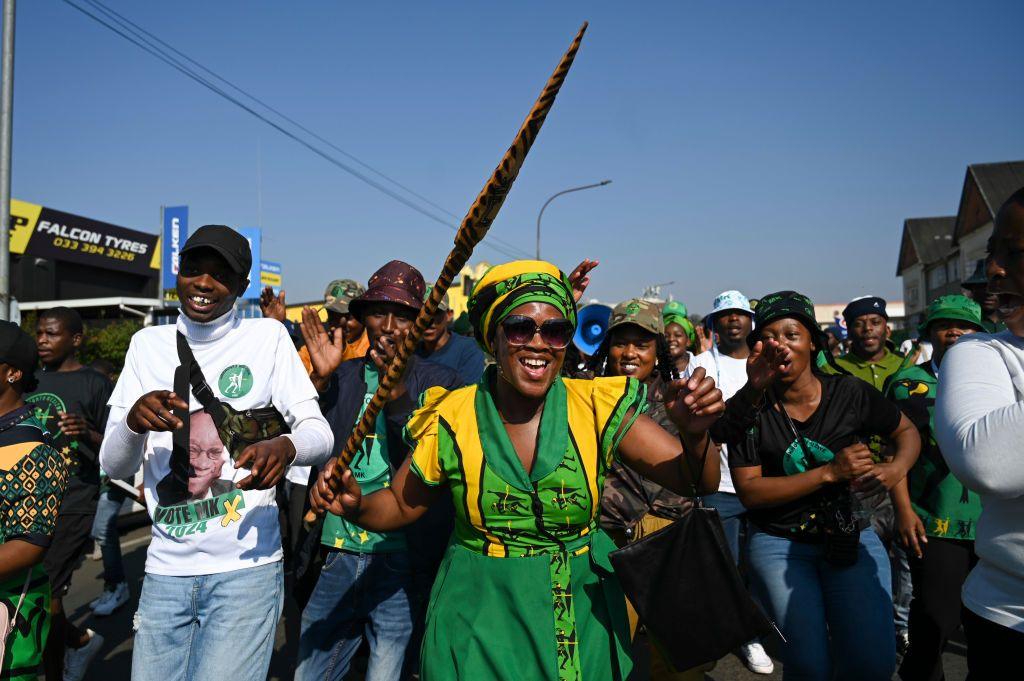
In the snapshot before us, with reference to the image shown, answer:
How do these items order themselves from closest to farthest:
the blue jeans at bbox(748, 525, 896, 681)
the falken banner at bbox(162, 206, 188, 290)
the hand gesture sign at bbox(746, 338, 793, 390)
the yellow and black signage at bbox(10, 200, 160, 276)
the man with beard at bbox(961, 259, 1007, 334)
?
the hand gesture sign at bbox(746, 338, 793, 390) → the blue jeans at bbox(748, 525, 896, 681) → the man with beard at bbox(961, 259, 1007, 334) → the falken banner at bbox(162, 206, 188, 290) → the yellow and black signage at bbox(10, 200, 160, 276)

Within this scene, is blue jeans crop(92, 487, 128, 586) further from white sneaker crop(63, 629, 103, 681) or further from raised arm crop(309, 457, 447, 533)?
raised arm crop(309, 457, 447, 533)

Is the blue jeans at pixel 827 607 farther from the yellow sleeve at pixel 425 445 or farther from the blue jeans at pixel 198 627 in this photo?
the blue jeans at pixel 198 627

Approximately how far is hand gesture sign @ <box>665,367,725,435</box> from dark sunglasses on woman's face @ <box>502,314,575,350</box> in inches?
16.3

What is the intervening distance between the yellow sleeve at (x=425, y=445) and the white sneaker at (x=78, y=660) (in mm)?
3166

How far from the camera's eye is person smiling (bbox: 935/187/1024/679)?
1.96 meters

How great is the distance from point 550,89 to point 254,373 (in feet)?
5.81

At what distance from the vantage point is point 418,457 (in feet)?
8.37

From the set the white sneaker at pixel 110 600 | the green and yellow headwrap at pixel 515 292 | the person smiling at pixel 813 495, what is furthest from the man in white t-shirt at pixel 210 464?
the white sneaker at pixel 110 600

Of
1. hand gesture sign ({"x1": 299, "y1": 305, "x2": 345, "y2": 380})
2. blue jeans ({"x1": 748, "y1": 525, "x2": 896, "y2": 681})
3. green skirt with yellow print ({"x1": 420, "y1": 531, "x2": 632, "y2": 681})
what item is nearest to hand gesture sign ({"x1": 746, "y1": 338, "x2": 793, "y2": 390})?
green skirt with yellow print ({"x1": 420, "y1": 531, "x2": 632, "y2": 681})

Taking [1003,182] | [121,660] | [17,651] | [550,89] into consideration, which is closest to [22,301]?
[121,660]

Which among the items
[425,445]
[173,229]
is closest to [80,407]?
[425,445]

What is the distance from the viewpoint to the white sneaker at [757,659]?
4969mm

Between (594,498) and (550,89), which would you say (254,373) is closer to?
(594,498)

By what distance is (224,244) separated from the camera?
286 cm
